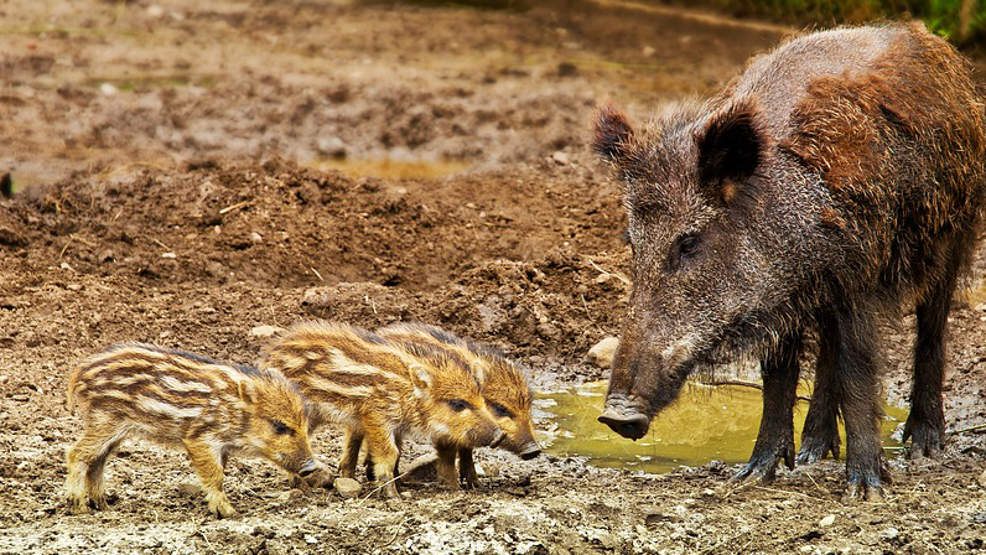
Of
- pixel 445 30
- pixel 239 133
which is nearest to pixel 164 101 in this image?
pixel 239 133

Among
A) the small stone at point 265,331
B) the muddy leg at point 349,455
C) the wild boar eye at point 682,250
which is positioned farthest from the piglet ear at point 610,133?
the small stone at point 265,331

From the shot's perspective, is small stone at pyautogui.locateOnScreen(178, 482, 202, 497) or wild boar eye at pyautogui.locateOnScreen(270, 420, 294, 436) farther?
small stone at pyautogui.locateOnScreen(178, 482, 202, 497)

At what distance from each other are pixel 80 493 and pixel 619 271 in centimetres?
406

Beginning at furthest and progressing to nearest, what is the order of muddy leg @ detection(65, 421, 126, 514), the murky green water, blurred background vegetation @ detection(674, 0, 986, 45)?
blurred background vegetation @ detection(674, 0, 986, 45) < the murky green water < muddy leg @ detection(65, 421, 126, 514)

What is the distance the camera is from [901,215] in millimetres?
5566

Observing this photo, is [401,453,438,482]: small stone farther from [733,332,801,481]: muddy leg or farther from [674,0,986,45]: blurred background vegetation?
[674,0,986,45]: blurred background vegetation

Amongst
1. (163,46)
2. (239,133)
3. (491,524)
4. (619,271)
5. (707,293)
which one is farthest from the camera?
(163,46)

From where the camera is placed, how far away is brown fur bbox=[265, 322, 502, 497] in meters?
5.45

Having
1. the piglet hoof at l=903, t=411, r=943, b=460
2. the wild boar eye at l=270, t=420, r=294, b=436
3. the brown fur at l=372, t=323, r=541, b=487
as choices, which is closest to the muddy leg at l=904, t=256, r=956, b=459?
the piglet hoof at l=903, t=411, r=943, b=460

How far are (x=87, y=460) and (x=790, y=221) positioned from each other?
Result: 298 cm

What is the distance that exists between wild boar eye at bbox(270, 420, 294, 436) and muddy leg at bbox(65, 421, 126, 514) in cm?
59

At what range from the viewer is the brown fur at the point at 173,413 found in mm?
5098

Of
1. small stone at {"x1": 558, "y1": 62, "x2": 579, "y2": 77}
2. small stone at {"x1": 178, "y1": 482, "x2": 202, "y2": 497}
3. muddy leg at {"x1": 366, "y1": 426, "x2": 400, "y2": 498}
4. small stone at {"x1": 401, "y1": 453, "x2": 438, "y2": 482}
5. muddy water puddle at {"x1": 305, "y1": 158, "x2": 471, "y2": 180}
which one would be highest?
small stone at {"x1": 558, "y1": 62, "x2": 579, "y2": 77}

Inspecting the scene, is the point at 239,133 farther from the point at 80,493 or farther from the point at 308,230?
the point at 80,493
